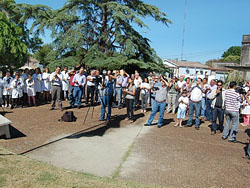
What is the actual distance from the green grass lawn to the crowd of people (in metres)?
4.34

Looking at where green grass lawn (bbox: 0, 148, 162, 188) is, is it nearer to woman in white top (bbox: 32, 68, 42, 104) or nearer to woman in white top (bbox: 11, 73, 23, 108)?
woman in white top (bbox: 11, 73, 23, 108)

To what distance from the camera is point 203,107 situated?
10.4 metres

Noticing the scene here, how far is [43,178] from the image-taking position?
3924mm

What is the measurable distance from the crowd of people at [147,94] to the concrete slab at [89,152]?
208cm

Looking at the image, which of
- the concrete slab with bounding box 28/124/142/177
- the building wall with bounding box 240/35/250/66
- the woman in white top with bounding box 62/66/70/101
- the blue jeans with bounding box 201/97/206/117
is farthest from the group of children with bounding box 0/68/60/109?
the building wall with bounding box 240/35/250/66

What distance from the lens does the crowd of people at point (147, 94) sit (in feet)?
25.7

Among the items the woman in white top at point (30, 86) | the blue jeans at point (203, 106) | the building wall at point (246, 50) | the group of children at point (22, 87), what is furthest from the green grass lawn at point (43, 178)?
the building wall at point (246, 50)

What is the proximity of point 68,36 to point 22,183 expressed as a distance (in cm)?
1732

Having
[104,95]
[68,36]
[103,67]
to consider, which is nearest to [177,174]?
[104,95]

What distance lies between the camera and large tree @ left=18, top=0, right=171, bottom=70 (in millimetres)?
19094

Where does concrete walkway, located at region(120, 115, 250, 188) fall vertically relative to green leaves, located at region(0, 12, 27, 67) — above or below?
below

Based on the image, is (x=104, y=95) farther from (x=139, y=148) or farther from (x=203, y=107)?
(x=203, y=107)

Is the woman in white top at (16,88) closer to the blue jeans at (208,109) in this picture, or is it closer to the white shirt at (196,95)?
the white shirt at (196,95)

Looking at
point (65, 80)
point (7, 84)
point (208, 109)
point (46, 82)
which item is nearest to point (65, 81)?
point (65, 80)
